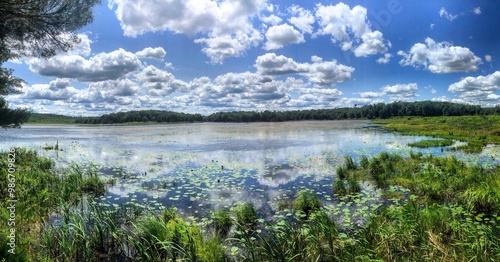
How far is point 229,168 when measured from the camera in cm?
2036

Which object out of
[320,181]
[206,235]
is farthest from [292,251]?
[320,181]

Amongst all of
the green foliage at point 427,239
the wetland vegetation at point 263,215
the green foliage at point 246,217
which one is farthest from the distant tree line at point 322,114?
the green foliage at point 246,217

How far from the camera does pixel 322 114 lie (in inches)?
7530

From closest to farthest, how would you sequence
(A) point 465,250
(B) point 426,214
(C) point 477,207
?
(A) point 465,250, (B) point 426,214, (C) point 477,207

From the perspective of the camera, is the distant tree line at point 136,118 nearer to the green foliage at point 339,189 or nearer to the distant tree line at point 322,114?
the distant tree line at point 322,114

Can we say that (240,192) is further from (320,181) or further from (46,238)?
(46,238)

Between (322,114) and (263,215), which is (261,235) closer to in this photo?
(263,215)

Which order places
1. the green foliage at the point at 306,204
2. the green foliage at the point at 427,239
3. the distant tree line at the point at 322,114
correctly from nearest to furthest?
the green foliage at the point at 427,239
the green foliage at the point at 306,204
the distant tree line at the point at 322,114

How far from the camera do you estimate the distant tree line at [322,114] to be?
15050 cm

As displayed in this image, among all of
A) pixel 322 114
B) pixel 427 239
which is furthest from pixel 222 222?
pixel 322 114

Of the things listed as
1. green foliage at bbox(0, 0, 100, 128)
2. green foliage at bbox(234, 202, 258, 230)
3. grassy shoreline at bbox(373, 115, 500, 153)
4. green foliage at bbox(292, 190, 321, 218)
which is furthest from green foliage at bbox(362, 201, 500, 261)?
grassy shoreline at bbox(373, 115, 500, 153)

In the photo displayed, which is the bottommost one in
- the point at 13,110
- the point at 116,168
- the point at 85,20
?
the point at 116,168

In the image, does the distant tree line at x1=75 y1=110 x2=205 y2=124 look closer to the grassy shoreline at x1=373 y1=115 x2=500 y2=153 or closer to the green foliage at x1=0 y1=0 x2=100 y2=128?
the grassy shoreline at x1=373 y1=115 x2=500 y2=153

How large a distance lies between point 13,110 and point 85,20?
17782 mm
